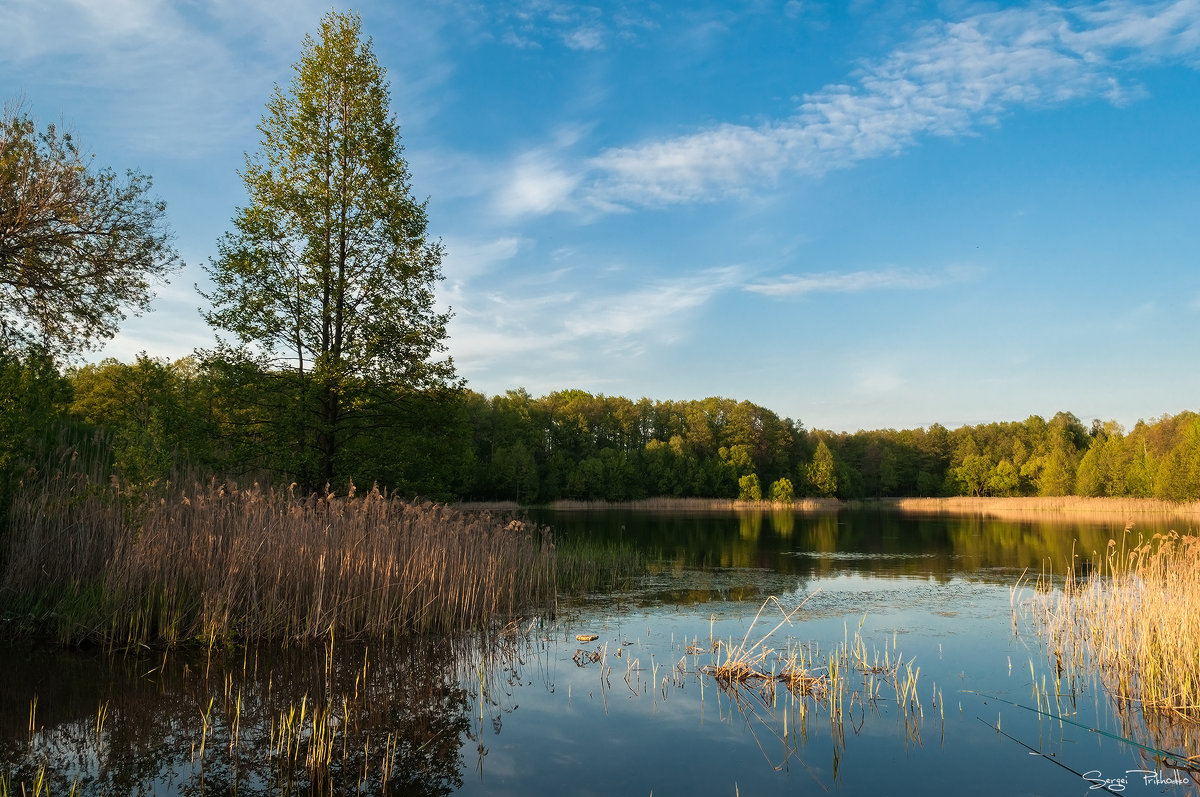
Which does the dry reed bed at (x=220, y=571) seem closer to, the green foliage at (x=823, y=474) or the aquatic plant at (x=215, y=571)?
the aquatic plant at (x=215, y=571)

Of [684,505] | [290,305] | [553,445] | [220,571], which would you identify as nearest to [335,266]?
[290,305]

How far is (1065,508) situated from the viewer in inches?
2238

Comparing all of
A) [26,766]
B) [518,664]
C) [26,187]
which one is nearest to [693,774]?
[518,664]

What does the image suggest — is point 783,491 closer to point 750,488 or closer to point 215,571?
Result: point 750,488

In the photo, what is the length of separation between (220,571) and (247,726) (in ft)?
11.5

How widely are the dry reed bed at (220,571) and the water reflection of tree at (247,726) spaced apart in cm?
62

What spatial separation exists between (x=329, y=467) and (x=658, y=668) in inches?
459

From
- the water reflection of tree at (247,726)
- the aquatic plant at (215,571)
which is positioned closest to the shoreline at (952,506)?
the aquatic plant at (215,571)

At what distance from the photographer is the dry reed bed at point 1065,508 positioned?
4738 centimetres

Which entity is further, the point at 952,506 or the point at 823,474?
the point at 823,474

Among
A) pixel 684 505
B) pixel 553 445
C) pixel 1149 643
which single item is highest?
pixel 553 445

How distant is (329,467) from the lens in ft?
57.8

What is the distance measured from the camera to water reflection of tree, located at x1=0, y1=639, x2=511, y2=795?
5.26m

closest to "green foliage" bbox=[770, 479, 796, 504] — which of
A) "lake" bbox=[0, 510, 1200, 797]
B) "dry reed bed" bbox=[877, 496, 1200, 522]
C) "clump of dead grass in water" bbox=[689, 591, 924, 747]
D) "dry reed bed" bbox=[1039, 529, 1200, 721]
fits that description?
"dry reed bed" bbox=[877, 496, 1200, 522]
